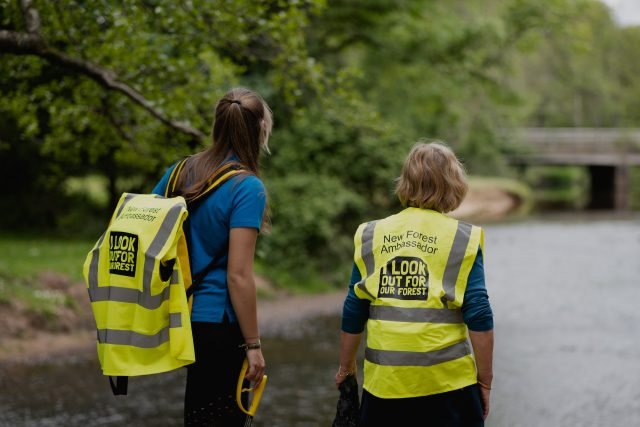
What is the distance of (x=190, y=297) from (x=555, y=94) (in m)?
68.4

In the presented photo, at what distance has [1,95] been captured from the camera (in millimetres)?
8219

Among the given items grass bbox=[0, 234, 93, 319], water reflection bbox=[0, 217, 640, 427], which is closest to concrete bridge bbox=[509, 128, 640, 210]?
water reflection bbox=[0, 217, 640, 427]

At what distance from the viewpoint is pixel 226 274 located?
11.6 ft

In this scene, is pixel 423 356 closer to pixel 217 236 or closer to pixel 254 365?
pixel 254 365

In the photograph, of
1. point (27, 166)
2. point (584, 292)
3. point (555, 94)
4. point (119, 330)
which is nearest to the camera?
point (119, 330)

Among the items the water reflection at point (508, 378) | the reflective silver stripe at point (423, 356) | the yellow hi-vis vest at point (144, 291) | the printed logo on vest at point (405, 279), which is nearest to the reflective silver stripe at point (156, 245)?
the yellow hi-vis vest at point (144, 291)

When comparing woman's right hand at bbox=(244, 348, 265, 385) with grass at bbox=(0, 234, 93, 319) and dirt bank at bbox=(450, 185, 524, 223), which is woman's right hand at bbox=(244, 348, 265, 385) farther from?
dirt bank at bbox=(450, 185, 524, 223)

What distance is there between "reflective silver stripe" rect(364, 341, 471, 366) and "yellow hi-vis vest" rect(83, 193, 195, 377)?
76 centimetres

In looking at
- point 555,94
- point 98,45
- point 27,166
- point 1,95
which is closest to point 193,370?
point 98,45

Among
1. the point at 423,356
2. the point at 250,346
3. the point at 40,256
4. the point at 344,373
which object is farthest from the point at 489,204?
the point at 423,356

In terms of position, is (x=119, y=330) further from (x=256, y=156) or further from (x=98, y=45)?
(x=98, y=45)

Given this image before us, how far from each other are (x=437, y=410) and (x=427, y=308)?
40cm

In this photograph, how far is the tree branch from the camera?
6.48 metres

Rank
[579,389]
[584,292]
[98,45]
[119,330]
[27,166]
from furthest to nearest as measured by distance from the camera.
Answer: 1. [27,166]
2. [584,292]
3. [579,389]
4. [98,45]
5. [119,330]
